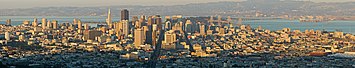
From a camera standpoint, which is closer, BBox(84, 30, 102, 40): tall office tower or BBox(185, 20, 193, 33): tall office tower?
BBox(84, 30, 102, 40): tall office tower

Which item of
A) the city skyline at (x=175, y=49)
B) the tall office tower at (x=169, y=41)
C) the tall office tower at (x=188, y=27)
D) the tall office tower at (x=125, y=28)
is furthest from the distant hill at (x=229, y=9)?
the tall office tower at (x=169, y=41)

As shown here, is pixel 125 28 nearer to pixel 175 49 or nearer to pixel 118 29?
pixel 118 29

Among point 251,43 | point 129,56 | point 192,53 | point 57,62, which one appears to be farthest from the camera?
point 251,43

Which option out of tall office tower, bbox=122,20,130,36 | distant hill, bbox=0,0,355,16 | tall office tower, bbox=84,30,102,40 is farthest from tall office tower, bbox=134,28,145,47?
distant hill, bbox=0,0,355,16

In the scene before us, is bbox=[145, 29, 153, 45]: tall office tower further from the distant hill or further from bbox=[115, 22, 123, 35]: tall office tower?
the distant hill

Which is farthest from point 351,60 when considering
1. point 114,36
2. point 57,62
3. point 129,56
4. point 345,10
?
point 345,10

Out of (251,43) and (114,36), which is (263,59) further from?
(114,36)

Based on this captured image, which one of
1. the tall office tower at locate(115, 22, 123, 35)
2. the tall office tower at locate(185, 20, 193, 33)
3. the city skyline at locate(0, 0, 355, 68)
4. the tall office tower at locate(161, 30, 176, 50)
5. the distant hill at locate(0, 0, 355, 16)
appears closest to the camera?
the city skyline at locate(0, 0, 355, 68)

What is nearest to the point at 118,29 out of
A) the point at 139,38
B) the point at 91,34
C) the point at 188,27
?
the point at 188,27

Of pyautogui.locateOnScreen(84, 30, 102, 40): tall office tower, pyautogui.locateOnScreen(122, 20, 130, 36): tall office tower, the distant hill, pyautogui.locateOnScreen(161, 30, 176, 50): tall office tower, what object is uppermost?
pyautogui.locateOnScreen(161, 30, 176, 50): tall office tower

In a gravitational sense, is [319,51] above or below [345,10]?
above
